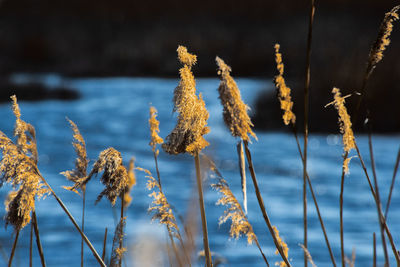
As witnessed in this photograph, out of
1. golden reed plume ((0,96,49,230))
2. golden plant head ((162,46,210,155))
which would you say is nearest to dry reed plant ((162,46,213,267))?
golden plant head ((162,46,210,155))

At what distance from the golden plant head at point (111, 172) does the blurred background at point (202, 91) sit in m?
0.17

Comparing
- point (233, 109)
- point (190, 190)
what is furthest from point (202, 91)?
point (233, 109)

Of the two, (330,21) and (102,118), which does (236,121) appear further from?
(330,21)

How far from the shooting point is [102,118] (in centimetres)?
1274

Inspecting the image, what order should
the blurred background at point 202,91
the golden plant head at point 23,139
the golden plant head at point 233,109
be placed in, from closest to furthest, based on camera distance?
the golden plant head at point 233,109
the golden plant head at point 23,139
the blurred background at point 202,91

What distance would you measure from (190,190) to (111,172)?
103 centimetres

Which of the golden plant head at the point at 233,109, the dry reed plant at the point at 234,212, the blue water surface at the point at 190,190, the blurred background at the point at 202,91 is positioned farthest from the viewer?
the blurred background at the point at 202,91

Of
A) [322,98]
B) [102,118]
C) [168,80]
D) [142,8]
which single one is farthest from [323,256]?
[142,8]

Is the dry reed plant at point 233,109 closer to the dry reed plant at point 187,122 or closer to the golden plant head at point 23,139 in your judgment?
the dry reed plant at point 187,122

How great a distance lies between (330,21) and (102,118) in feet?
53.4

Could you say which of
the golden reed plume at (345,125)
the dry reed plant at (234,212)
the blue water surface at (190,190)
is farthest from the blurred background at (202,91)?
the golden reed plume at (345,125)

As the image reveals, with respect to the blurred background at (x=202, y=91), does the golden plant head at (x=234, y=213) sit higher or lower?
lower

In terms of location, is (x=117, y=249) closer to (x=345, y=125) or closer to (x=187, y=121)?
(x=187, y=121)

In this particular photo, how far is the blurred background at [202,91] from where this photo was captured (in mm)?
5617
